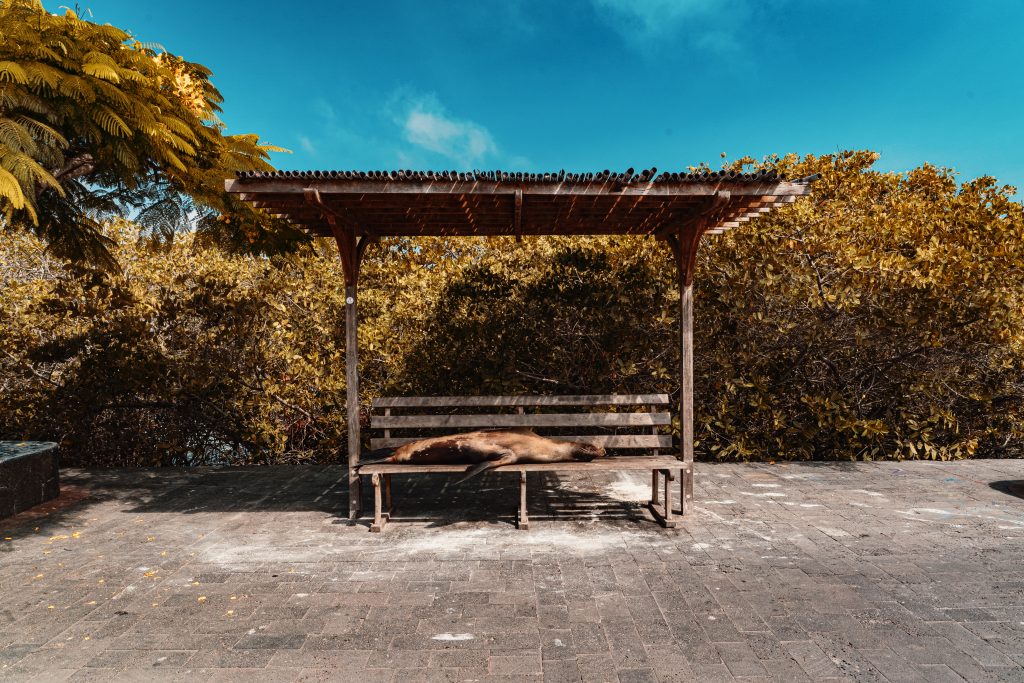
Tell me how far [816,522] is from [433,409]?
4662 millimetres

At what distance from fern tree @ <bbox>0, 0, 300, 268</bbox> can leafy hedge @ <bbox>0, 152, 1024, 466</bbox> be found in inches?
74.5

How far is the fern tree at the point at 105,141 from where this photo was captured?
3918 millimetres

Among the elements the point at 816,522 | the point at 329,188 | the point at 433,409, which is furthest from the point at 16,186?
the point at 816,522

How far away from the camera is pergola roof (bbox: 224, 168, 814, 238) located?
4.66 m

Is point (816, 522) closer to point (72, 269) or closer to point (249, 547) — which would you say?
point (249, 547)

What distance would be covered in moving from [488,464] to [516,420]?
3.29 ft

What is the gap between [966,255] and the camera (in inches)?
281

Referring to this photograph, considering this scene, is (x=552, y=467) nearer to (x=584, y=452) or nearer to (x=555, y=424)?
(x=584, y=452)

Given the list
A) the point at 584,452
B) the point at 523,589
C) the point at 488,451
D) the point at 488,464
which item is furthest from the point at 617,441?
the point at 523,589

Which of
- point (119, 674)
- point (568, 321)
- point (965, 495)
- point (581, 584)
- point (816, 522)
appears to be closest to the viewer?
point (119, 674)

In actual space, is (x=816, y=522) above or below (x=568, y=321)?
below

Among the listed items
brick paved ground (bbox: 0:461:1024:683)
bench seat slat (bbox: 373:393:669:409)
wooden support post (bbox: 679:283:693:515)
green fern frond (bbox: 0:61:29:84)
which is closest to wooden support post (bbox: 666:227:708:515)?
wooden support post (bbox: 679:283:693:515)

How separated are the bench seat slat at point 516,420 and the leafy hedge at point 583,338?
70.3 inches

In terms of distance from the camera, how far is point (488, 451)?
16.8 ft
